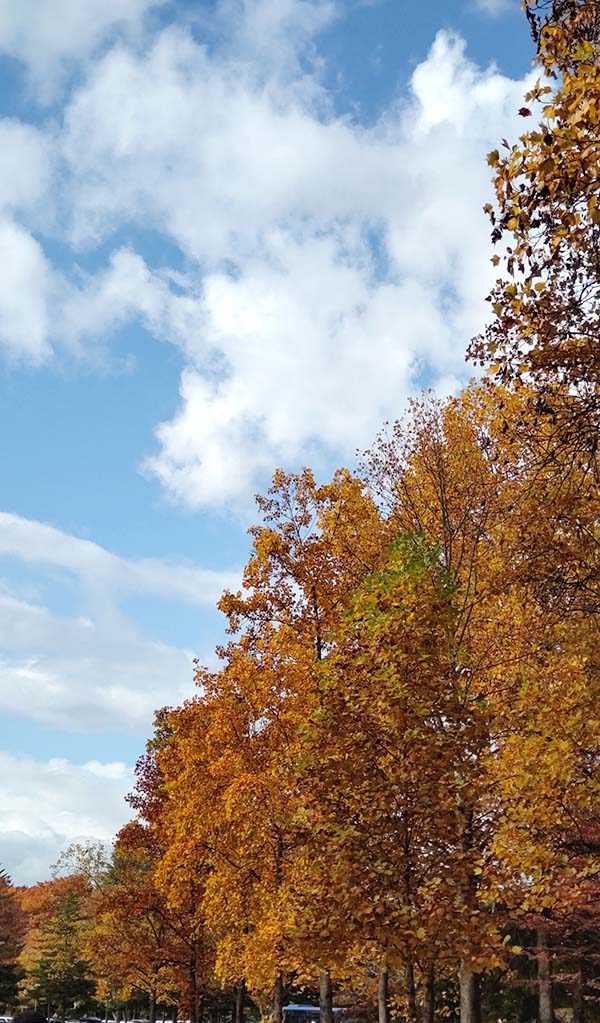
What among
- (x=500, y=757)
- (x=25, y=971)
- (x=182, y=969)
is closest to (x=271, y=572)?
(x=500, y=757)

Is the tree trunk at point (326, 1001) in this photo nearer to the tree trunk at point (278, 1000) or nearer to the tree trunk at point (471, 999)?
the tree trunk at point (278, 1000)

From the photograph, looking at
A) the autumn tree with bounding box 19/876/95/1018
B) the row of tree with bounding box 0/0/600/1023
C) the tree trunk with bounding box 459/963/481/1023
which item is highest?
the row of tree with bounding box 0/0/600/1023

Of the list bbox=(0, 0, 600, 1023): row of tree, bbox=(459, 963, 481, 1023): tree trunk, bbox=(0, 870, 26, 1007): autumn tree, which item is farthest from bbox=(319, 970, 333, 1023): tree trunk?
bbox=(0, 870, 26, 1007): autumn tree

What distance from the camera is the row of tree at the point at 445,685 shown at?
8477mm

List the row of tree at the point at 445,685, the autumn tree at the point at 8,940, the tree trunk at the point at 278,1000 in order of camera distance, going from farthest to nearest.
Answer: the autumn tree at the point at 8,940 → the tree trunk at the point at 278,1000 → the row of tree at the point at 445,685

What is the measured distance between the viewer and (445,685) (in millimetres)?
13422

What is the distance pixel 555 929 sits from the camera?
23797 millimetres

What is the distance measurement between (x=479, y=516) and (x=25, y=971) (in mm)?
76888

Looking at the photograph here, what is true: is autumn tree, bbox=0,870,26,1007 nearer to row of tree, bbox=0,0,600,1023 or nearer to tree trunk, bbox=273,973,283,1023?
row of tree, bbox=0,0,600,1023

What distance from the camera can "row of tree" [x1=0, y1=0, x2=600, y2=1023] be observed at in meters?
8.48

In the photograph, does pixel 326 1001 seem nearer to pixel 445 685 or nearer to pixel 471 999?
pixel 471 999

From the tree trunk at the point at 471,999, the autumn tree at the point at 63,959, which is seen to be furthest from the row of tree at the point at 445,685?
the autumn tree at the point at 63,959

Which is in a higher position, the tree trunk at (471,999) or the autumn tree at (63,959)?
the tree trunk at (471,999)

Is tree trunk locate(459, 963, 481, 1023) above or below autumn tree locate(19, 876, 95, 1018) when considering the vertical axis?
above
